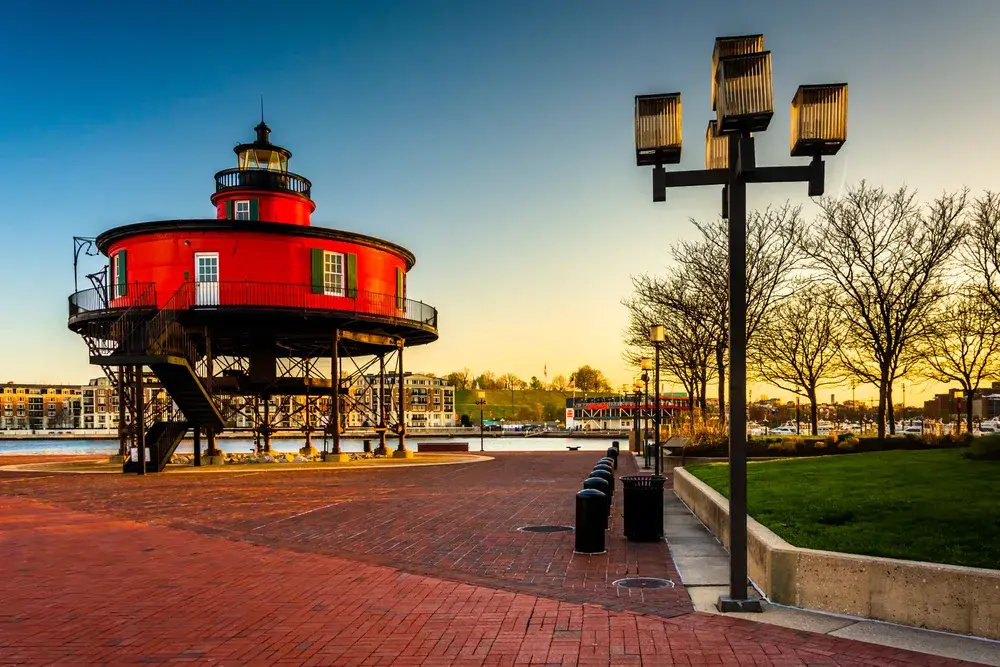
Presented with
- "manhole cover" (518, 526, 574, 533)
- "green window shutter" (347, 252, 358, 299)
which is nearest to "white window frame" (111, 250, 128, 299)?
"green window shutter" (347, 252, 358, 299)

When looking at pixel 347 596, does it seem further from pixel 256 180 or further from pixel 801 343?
pixel 801 343

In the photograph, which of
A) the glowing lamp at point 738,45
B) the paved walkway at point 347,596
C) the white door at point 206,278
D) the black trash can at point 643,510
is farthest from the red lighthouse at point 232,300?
the glowing lamp at point 738,45

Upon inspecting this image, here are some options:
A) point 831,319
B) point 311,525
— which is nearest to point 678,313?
point 831,319

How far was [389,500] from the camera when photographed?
18109mm

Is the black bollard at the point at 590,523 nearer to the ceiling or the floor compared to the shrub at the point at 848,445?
nearer to the ceiling

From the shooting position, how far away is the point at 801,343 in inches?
1649

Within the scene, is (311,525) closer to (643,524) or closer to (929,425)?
(643,524)

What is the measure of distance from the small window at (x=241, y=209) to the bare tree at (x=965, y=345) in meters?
30.1

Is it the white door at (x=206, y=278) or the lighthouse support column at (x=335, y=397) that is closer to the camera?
the white door at (x=206, y=278)

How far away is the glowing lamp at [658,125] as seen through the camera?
25.7ft

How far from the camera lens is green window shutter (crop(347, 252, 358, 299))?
3347cm

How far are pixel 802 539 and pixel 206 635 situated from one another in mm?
5946

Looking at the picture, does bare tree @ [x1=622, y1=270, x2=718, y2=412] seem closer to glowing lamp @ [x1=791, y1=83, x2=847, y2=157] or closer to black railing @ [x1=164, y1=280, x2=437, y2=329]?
black railing @ [x1=164, y1=280, x2=437, y2=329]

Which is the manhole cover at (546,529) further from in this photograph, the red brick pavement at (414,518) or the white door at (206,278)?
the white door at (206,278)
